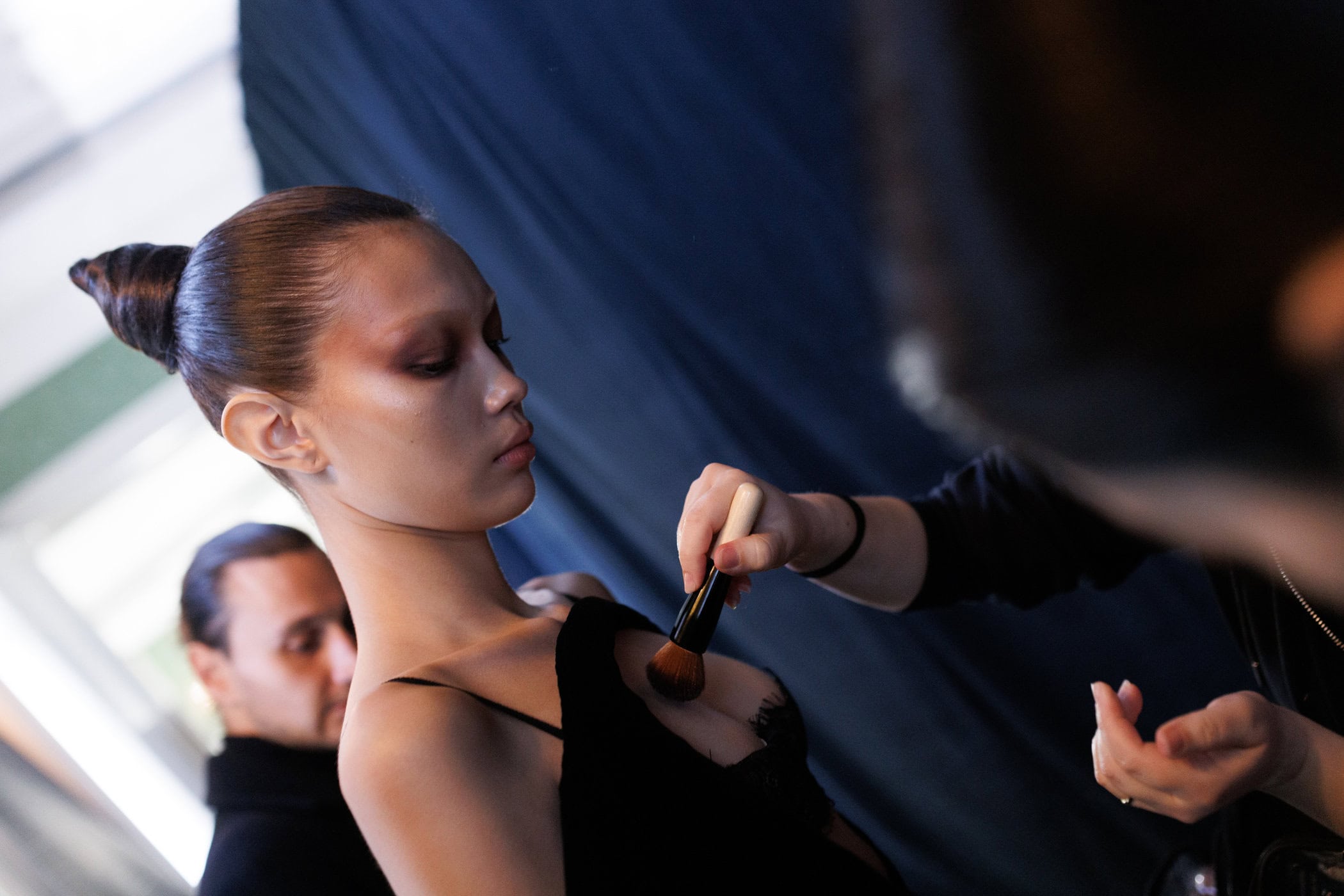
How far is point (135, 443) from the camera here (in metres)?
1.13

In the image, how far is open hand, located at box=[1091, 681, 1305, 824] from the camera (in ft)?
1.87

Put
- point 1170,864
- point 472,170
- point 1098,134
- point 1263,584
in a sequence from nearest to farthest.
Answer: point 1098,134 → point 1263,584 → point 1170,864 → point 472,170

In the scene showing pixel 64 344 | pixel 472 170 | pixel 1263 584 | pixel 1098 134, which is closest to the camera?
pixel 1098 134

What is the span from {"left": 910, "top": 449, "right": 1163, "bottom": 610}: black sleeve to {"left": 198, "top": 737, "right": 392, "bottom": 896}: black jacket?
680mm

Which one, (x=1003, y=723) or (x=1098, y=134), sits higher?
(x=1098, y=134)

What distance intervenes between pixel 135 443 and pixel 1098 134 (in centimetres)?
116

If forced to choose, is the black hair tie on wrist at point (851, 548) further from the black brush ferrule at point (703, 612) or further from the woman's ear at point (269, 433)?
the woman's ear at point (269, 433)

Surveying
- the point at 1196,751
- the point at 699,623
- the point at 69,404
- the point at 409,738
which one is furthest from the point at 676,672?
the point at 69,404

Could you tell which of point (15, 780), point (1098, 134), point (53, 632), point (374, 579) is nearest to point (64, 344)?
point (53, 632)

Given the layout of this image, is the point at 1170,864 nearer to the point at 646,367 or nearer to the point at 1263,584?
the point at 1263,584

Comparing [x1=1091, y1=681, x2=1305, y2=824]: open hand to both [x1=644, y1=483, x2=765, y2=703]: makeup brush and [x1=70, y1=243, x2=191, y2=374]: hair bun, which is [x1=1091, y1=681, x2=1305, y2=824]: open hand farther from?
[x1=70, y1=243, x2=191, y2=374]: hair bun

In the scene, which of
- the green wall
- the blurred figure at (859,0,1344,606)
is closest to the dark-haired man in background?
the green wall

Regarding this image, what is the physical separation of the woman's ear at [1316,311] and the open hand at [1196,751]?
10.6 inches

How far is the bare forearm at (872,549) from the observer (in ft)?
2.80
